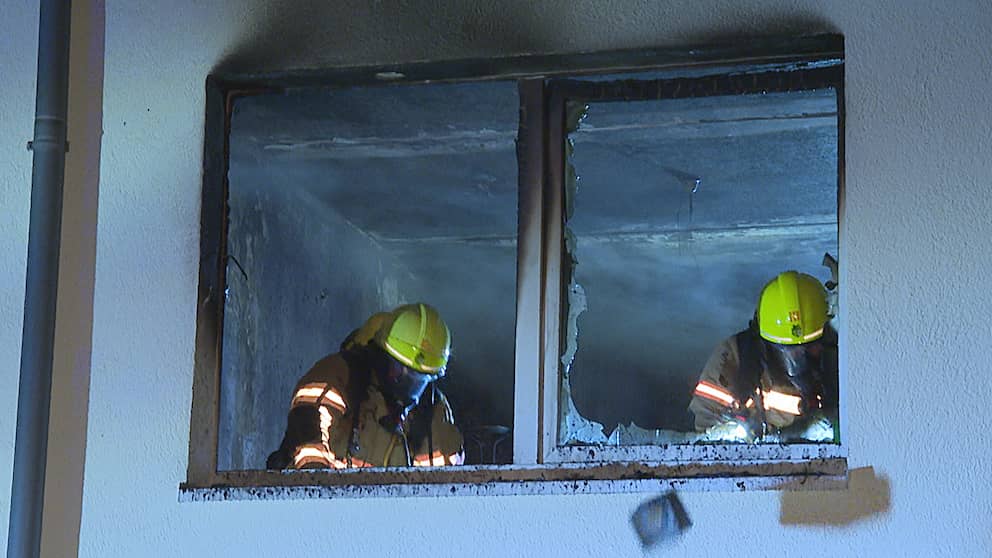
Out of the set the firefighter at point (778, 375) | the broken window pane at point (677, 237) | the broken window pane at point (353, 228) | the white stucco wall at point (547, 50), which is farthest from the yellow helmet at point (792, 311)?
the white stucco wall at point (547, 50)

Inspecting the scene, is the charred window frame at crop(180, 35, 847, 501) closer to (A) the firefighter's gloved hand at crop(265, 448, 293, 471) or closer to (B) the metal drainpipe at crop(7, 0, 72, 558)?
(B) the metal drainpipe at crop(7, 0, 72, 558)

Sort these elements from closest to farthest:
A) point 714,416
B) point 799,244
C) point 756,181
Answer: point 714,416
point 756,181
point 799,244

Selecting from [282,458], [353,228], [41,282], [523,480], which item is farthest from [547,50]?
[353,228]

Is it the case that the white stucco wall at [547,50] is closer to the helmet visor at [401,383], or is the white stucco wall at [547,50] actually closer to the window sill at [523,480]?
the window sill at [523,480]

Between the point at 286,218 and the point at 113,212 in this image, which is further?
the point at 286,218

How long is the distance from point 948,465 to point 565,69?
1486 millimetres

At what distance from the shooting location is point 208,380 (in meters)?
4.03

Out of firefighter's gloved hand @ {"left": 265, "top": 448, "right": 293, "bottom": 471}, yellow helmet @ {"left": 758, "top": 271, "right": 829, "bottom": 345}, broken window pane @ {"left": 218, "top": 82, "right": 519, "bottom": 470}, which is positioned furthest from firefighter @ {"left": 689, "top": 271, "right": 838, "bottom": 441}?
firefighter's gloved hand @ {"left": 265, "top": 448, "right": 293, "bottom": 471}

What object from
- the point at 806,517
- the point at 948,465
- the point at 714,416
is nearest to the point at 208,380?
the point at 806,517

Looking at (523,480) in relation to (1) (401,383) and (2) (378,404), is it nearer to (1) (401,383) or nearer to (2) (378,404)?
(2) (378,404)

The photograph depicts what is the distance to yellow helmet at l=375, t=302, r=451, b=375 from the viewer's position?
6.05 meters

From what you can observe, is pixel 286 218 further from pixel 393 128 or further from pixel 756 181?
pixel 756 181

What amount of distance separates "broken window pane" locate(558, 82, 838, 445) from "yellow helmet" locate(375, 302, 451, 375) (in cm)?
61

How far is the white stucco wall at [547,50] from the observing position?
3.37m
